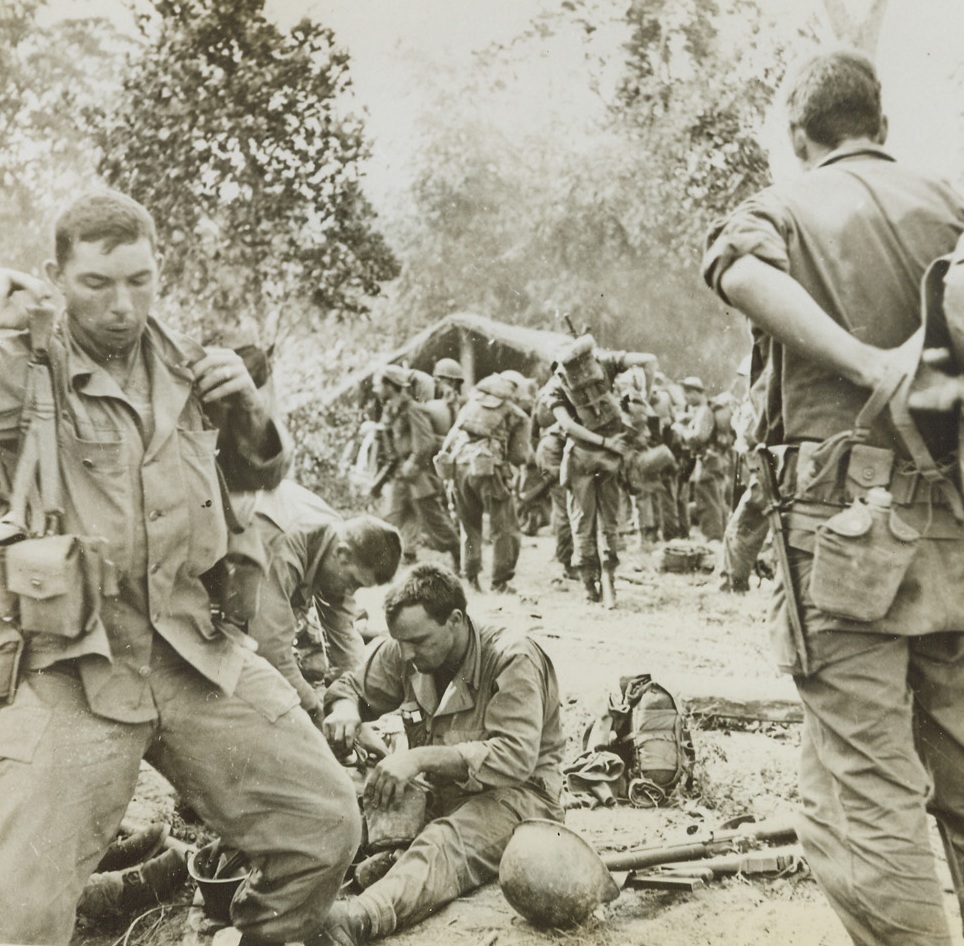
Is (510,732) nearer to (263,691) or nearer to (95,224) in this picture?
(263,691)

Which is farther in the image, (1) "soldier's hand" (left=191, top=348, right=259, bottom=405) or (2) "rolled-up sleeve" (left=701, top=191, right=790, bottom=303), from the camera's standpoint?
(1) "soldier's hand" (left=191, top=348, right=259, bottom=405)

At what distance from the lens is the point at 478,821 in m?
3.04

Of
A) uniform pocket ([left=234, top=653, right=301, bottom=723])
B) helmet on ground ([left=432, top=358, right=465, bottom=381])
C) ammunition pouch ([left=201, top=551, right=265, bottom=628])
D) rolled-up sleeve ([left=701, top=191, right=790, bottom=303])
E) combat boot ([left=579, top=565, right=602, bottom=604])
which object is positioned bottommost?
combat boot ([left=579, top=565, right=602, bottom=604])

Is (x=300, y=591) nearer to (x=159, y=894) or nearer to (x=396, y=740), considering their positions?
(x=396, y=740)

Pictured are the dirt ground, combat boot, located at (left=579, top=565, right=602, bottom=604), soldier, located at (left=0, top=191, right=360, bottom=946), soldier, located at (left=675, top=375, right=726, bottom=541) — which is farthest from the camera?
soldier, located at (left=675, top=375, right=726, bottom=541)

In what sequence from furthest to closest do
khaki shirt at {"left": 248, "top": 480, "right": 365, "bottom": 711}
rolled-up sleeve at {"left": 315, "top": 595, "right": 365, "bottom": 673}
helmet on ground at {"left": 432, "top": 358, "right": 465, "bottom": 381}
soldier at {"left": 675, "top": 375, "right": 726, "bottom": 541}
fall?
soldier at {"left": 675, "top": 375, "right": 726, "bottom": 541} < helmet on ground at {"left": 432, "top": 358, "right": 465, "bottom": 381} < rolled-up sleeve at {"left": 315, "top": 595, "right": 365, "bottom": 673} < khaki shirt at {"left": 248, "top": 480, "right": 365, "bottom": 711}

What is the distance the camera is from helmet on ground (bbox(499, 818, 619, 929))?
2691 millimetres

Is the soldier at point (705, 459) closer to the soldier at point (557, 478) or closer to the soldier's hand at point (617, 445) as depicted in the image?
the soldier at point (557, 478)

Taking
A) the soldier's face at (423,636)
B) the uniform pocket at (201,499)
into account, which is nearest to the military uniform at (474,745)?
the soldier's face at (423,636)

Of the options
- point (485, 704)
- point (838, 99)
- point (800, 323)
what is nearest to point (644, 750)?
point (485, 704)

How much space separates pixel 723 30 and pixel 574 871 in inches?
110

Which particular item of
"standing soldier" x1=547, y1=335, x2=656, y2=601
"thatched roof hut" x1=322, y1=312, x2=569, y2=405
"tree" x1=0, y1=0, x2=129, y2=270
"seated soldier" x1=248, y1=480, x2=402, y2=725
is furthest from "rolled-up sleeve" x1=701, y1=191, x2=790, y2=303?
"standing soldier" x1=547, y1=335, x2=656, y2=601

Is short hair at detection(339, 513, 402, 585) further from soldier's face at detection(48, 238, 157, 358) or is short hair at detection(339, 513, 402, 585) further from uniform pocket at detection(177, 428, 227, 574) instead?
soldier's face at detection(48, 238, 157, 358)

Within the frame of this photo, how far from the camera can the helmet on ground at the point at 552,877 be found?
2691 mm
